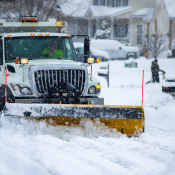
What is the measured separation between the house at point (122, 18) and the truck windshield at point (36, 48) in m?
27.1

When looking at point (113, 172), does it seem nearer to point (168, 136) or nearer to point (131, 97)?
point (168, 136)

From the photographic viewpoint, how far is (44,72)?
20.6 ft

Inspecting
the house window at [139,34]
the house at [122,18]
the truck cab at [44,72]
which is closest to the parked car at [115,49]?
the house at [122,18]

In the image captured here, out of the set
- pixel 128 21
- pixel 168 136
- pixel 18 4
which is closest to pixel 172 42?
pixel 128 21

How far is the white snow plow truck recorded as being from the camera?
5594 mm

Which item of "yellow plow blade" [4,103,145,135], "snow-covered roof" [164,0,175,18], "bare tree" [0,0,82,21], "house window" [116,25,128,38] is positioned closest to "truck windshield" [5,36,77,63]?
"yellow plow blade" [4,103,145,135]

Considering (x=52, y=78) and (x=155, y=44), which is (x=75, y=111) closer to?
(x=52, y=78)

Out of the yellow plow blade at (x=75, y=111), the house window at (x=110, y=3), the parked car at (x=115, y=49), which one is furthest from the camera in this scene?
the house window at (x=110, y=3)

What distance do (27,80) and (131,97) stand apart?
5.73m

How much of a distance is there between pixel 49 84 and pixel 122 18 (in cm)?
3065

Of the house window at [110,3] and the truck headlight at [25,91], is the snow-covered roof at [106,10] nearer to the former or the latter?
the house window at [110,3]

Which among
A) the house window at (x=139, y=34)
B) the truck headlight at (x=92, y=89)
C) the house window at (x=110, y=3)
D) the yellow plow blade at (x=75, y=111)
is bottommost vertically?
the yellow plow blade at (x=75, y=111)

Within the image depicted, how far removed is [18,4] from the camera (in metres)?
19.3

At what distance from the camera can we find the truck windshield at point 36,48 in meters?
A: 7.17
